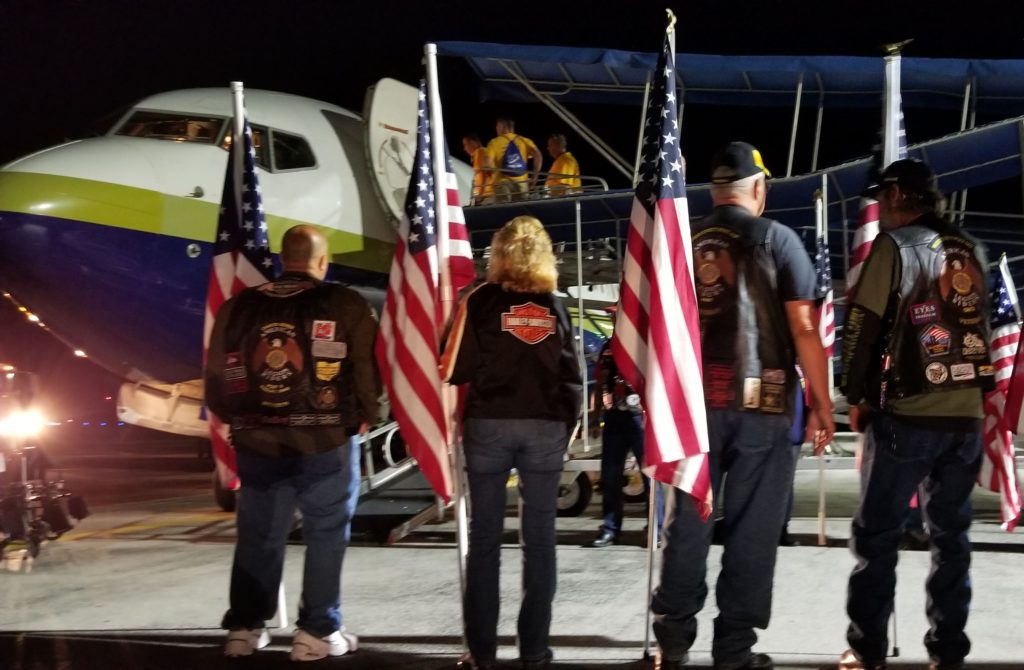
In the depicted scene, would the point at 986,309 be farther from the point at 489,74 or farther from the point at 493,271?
the point at 489,74

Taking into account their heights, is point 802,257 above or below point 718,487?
above

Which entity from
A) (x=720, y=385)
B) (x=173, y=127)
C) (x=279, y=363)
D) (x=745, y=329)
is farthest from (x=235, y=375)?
(x=173, y=127)

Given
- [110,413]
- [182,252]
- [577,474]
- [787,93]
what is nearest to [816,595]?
[577,474]

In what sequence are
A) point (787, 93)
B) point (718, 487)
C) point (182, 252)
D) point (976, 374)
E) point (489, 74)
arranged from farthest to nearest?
1. point (787, 93)
2. point (489, 74)
3. point (182, 252)
4. point (718, 487)
5. point (976, 374)

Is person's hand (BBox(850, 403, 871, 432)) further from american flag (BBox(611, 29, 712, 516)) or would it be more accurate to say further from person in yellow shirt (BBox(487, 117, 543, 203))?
person in yellow shirt (BBox(487, 117, 543, 203))

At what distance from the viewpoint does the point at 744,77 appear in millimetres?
12547

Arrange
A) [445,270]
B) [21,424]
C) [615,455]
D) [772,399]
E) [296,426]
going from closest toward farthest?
[772,399], [296,426], [445,270], [615,455], [21,424]

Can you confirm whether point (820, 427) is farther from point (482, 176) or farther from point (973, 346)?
point (482, 176)

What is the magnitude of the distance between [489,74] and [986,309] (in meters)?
8.92

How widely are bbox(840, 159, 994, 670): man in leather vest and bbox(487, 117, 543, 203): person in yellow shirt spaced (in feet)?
25.8

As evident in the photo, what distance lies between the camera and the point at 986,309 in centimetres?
394

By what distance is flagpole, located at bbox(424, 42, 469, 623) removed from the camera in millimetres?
4730

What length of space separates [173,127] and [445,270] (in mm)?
5240

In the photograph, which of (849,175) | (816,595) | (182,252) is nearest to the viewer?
(816,595)
